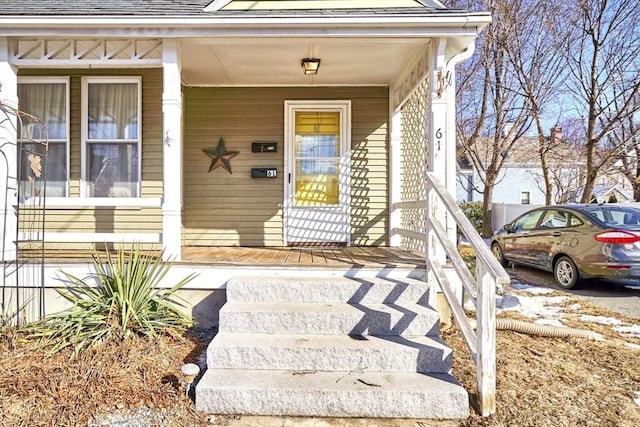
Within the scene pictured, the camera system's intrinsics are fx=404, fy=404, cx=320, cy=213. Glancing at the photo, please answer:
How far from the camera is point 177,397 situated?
2680 mm

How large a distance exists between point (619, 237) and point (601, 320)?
1.50m

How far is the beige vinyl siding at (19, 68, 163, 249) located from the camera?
17.4 ft

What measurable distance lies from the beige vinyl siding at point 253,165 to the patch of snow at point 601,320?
102 inches

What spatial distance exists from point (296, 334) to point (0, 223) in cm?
318

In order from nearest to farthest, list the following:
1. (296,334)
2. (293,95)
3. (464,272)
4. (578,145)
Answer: (464,272) → (296,334) → (293,95) → (578,145)

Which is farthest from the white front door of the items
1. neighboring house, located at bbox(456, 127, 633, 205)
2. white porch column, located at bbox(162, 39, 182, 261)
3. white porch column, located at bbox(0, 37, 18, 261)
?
neighboring house, located at bbox(456, 127, 633, 205)

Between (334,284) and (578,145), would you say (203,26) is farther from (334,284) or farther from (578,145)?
(578,145)

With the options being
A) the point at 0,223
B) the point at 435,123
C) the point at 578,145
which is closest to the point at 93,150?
the point at 0,223

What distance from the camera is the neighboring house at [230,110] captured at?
3895mm

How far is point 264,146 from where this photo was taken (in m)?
5.78

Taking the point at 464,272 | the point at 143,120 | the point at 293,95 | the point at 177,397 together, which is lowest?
the point at 177,397

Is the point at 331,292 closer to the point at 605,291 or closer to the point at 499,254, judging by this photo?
the point at 605,291

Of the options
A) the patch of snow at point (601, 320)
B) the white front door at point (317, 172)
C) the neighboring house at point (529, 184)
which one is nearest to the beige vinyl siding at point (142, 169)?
the white front door at point (317, 172)

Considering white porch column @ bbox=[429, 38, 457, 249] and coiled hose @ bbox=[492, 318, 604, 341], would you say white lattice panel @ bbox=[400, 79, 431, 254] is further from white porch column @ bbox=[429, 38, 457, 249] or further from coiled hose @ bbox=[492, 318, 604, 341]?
coiled hose @ bbox=[492, 318, 604, 341]
